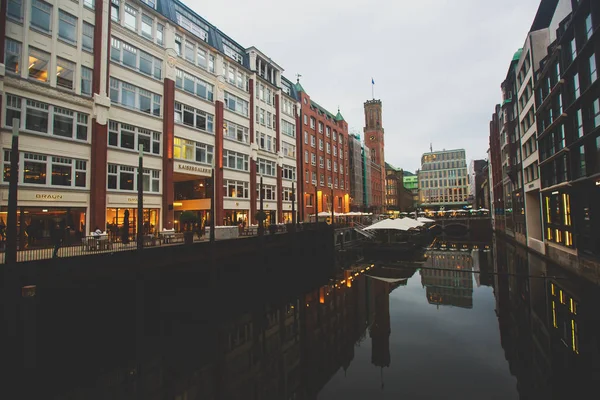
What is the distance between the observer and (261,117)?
4259 cm

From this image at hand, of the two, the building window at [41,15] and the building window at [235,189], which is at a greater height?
the building window at [41,15]

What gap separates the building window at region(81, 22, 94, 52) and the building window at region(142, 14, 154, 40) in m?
4.85

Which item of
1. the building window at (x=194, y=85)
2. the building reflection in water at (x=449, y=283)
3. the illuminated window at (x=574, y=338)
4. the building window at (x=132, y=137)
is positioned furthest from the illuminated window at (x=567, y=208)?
the building window at (x=132, y=137)

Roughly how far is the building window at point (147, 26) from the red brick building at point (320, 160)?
27.6 m

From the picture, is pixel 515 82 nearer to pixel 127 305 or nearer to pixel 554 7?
pixel 554 7

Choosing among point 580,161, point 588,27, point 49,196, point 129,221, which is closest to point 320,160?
point 129,221

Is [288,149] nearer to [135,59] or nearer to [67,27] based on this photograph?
[135,59]

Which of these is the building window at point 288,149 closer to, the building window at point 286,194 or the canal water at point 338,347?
the building window at point 286,194

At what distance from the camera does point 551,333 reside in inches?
550

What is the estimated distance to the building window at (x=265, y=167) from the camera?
137ft

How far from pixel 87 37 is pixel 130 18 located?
501cm

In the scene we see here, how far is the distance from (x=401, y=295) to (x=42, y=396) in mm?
20647

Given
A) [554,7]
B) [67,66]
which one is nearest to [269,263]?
[67,66]

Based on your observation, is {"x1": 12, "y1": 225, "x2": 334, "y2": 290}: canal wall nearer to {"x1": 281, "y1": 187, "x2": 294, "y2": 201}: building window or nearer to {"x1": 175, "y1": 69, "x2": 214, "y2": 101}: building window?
{"x1": 281, "y1": 187, "x2": 294, "y2": 201}: building window
